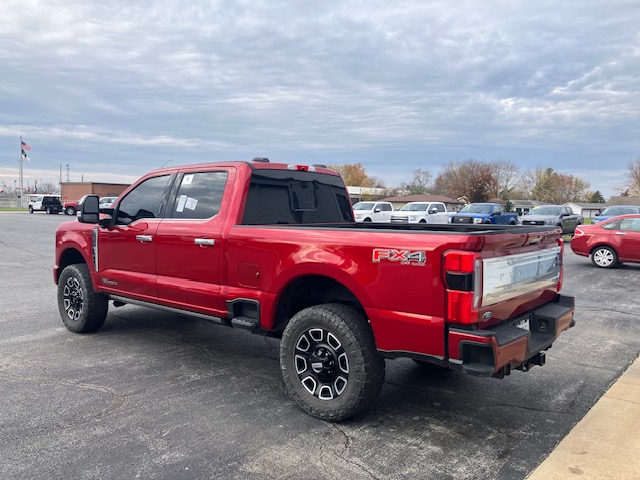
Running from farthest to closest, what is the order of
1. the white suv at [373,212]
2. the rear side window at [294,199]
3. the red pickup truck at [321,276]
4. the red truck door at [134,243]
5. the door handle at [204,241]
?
1. the white suv at [373,212]
2. the red truck door at [134,243]
3. the rear side window at [294,199]
4. the door handle at [204,241]
5. the red pickup truck at [321,276]

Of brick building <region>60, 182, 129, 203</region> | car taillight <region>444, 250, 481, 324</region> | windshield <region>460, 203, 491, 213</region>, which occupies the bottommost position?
car taillight <region>444, 250, 481, 324</region>

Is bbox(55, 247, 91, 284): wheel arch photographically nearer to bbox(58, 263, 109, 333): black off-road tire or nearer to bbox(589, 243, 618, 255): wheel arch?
bbox(58, 263, 109, 333): black off-road tire

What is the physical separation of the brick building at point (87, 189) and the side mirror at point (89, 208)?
5911 centimetres

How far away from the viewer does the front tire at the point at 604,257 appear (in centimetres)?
1327

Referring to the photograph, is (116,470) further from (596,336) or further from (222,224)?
(596,336)

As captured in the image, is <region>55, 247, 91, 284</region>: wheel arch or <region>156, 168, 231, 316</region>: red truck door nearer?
<region>156, 168, 231, 316</region>: red truck door

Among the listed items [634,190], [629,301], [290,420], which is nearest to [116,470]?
[290,420]

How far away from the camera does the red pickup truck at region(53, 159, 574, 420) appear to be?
11.4ft

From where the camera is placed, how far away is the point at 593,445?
12.1ft

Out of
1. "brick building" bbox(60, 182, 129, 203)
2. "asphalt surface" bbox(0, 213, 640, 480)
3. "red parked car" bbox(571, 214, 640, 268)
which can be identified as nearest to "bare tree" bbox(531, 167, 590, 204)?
"brick building" bbox(60, 182, 129, 203)

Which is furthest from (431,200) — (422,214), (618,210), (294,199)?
(294,199)

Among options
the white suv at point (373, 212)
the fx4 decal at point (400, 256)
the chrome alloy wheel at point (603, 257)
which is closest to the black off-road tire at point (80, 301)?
the fx4 decal at point (400, 256)

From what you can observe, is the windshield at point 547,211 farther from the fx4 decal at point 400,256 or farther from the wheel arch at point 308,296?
the fx4 decal at point 400,256

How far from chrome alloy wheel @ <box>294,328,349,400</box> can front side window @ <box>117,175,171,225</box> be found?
2.27 metres
